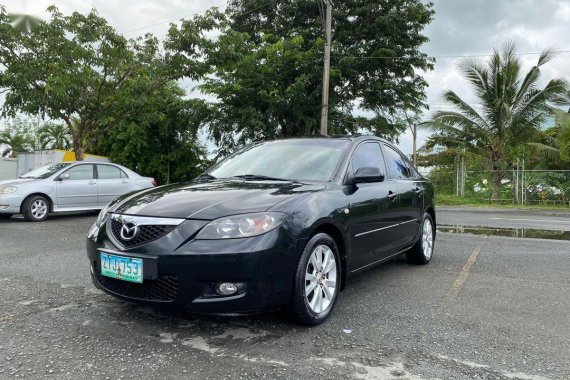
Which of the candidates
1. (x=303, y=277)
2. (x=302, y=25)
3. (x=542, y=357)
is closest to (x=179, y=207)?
(x=303, y=277)

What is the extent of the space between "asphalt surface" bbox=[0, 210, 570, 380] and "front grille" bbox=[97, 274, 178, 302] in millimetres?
291

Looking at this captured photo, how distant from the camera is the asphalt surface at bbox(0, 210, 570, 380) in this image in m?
2.77

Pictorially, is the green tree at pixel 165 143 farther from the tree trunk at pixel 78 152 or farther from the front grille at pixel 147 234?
the front grille at pixel 147 234

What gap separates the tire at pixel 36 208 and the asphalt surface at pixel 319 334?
206 inches

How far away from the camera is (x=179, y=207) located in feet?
10.7

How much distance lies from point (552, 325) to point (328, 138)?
251 centimetres

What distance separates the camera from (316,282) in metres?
3.53

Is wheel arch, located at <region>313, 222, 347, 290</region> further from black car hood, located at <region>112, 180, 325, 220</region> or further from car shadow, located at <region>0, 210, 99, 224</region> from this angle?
car shadow, located at <region>0, 210, 99, 224</region>

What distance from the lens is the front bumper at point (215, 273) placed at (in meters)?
3.00

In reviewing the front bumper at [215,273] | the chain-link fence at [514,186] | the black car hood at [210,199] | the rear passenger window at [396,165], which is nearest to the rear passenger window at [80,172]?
the black car hood at [210,199]

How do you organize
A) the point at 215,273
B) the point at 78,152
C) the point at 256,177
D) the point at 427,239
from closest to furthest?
the point at 215,273, the point at 256,177, the point at 427,239, the point at 78,152

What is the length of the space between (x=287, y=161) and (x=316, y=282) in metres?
1.33

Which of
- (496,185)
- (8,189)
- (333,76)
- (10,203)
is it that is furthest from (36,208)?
(496,185)

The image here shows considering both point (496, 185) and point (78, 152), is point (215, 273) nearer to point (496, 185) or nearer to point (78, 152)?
point (78, 152)
